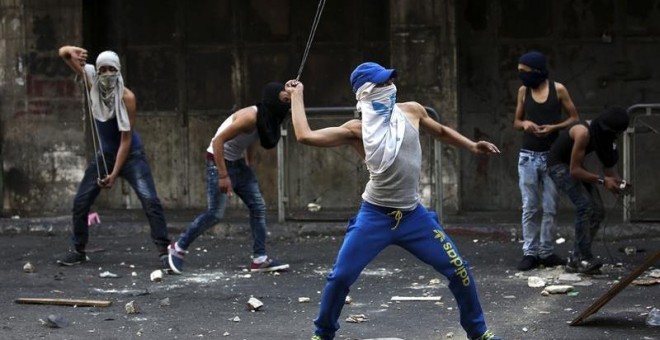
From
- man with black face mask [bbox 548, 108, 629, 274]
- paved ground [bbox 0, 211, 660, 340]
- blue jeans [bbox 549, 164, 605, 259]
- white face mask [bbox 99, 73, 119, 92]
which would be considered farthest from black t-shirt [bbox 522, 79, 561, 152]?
white face mask [bbox 99, 73, 119, 92]

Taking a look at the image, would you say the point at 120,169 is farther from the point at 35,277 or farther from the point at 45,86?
the point at 45,86

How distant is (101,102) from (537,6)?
5239 millimetres

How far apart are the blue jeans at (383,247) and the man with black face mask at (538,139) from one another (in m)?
3.30

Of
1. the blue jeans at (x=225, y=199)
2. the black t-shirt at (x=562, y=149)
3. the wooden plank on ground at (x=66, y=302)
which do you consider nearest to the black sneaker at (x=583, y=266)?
the black t-shirt at (x=562, y=149)

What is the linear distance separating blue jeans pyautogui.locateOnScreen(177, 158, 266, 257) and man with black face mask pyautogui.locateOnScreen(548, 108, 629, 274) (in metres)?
2.48

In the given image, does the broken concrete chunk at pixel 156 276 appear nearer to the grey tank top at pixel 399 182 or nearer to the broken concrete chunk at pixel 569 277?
the broken concrete chunk at pixel 569 277

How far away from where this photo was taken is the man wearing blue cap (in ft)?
24.7

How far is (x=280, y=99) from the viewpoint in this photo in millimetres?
10477

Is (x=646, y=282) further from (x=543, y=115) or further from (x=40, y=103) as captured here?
(x=40, y=103)

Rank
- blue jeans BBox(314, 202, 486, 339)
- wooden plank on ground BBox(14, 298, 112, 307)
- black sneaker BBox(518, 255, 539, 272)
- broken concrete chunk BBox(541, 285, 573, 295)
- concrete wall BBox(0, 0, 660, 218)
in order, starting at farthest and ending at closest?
1. concrete wall BBox(0, 0, 660, 218)
2. black sneaker BBox(518, 255, 539, 272)
3. broken concrete chunk BBox(541, 285, 573, 295)
4. wooden plank on ground BBox(14, 298, 112, 307)
5. blue jeans BBox(314, 202, 486, 339)

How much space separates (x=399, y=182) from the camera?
25.0 feet

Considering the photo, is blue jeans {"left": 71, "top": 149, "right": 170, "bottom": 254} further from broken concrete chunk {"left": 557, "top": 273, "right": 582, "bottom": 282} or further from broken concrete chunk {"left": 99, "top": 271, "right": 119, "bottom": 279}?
broken concrete chunk {"left": 557, "top": 273, "right": 582, "bottom": 282}

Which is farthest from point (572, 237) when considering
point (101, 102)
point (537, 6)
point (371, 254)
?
point (371, 254)

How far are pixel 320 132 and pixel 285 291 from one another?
2822 mm
